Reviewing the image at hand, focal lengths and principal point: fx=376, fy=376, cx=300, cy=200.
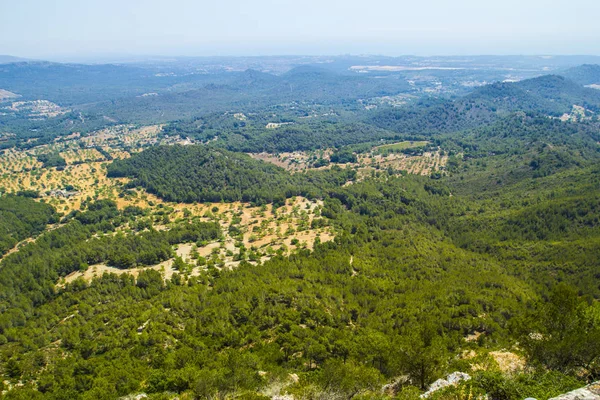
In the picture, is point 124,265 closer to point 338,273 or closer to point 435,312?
point 338,273

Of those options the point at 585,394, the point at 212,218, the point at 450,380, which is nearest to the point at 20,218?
the point at 212,218

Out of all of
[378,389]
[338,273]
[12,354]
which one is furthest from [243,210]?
[378,389]

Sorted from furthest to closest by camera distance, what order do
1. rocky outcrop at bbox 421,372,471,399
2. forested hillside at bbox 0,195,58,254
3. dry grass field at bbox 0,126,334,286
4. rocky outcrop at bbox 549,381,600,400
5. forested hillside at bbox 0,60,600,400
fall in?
1. forested hillside at bbox 0,195,58,254
2. dry grass field at bbox 0,126,334,286
3. forested hillside at bbox 0,60,600,400
4. rocky outcrop at bbox 421,372,471,399
5. rocky outcrop at bbox 549,381,600,400

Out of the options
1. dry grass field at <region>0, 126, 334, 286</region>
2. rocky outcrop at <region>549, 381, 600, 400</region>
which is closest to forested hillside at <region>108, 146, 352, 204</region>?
dry grass field at <region>0, 126, 334, 286</region>

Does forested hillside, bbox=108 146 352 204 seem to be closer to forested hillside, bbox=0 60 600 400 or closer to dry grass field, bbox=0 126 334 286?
Answer: forested hillside, bbox=0 60 600 400

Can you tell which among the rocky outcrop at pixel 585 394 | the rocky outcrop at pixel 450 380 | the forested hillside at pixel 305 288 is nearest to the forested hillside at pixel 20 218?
the forested hillside at pixel 305 288

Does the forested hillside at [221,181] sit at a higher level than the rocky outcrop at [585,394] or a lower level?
lower

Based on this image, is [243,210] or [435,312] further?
[243,210]

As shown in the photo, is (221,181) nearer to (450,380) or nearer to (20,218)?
(20,218)

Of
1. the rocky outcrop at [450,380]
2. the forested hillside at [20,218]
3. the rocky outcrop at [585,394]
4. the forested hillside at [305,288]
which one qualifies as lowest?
the forested hillside at [20,218]

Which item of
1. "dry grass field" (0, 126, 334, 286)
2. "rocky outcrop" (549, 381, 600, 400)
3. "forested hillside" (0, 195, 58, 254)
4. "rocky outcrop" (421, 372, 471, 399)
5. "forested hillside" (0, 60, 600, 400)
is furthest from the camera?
"forested hillside" (0, 195, 58, 254)

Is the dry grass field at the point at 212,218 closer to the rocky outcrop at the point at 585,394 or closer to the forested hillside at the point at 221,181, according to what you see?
the forested hillside at the point at 221,181
